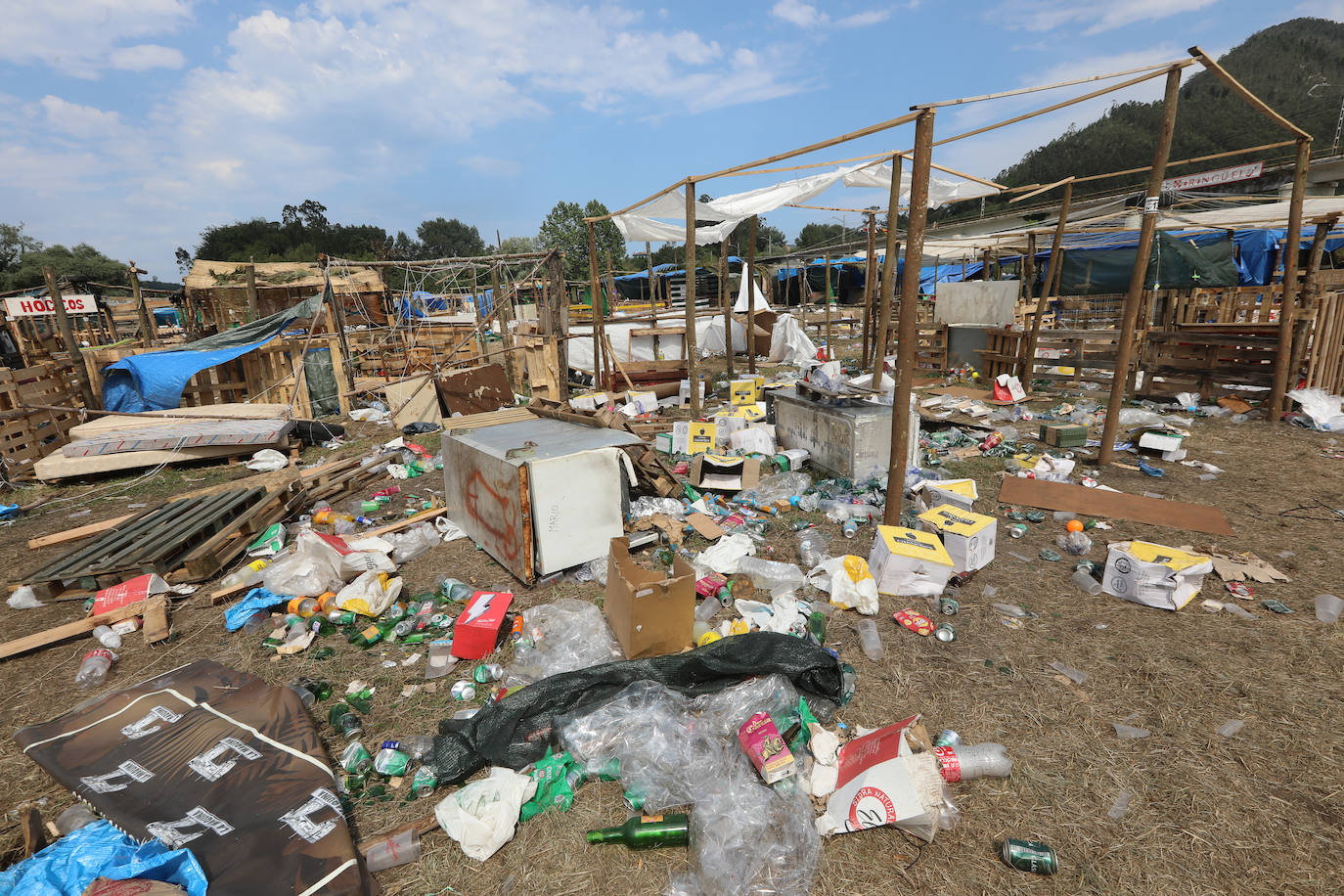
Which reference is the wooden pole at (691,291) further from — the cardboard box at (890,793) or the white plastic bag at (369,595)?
the cardboard box at (890,793)

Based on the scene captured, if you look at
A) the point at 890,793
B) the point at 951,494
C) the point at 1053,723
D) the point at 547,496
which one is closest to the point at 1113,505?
the point at 951,494

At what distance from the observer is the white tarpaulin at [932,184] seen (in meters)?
7.43

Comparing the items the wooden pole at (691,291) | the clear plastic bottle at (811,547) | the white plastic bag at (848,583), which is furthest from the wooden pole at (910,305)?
the wooden pole at (691,291)

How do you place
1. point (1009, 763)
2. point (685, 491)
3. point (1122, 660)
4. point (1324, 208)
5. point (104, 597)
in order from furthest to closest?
point (1324, 208)
point (685, 491)
point (104, 597)
point (1122, 660)
point (1009, 763)

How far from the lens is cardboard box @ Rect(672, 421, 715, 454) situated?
22.0ft

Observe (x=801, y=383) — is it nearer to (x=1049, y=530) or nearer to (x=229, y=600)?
(x=1049, y=530)

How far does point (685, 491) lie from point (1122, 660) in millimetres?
3456

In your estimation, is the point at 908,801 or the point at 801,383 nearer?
the point at 908,801

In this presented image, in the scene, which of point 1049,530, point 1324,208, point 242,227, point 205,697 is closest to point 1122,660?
point 1049,530

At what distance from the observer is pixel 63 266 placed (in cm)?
3747

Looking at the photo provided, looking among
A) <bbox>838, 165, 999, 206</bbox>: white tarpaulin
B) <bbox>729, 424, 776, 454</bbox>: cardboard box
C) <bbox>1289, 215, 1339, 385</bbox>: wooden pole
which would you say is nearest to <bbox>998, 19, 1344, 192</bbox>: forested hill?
<bbox>1289, 215, 1339, 385</bbox>: wooden pole

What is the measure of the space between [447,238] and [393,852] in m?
81.9

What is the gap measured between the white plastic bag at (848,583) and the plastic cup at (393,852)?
2.64 metres

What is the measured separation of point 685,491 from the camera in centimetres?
555
